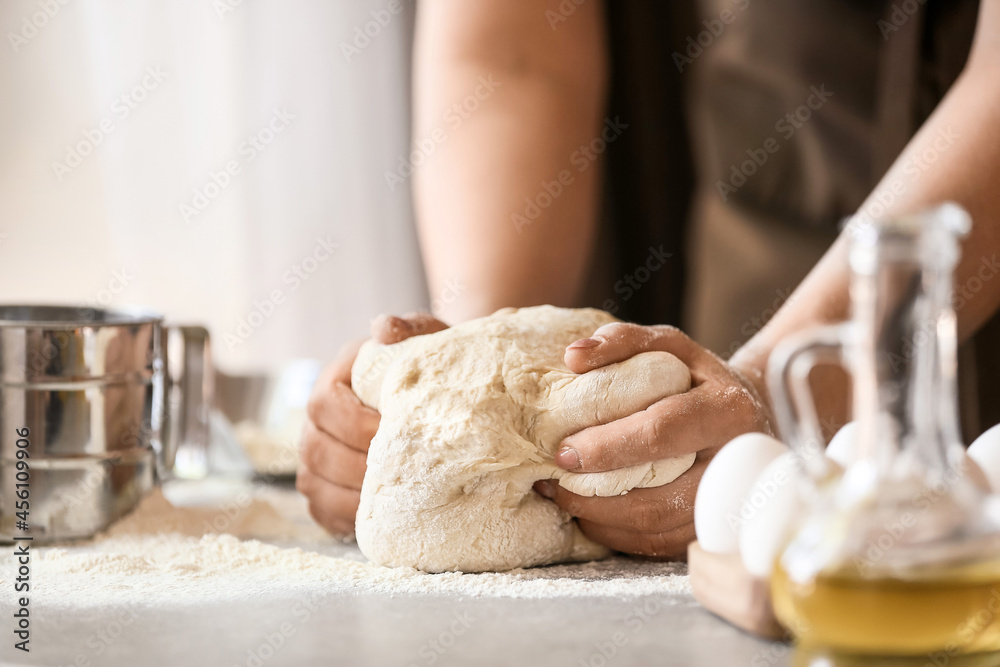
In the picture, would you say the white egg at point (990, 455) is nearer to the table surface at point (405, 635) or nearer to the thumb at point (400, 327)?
the table surface at point (405, 635)

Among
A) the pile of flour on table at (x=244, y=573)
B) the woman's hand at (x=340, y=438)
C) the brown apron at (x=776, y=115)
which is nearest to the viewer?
the pile of flour on table at (x=244, y=573)

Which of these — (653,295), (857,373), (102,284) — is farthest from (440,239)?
(102,284)

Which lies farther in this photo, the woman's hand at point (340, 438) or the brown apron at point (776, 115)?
the brown apron at point (776, 115)

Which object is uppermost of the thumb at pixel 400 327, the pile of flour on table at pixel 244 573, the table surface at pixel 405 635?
the thumb at pixel 400 327

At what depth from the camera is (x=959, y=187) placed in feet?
4.30

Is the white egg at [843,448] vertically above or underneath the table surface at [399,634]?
above

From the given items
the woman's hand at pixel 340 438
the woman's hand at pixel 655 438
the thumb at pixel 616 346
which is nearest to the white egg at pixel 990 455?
the woman's hand at pixel 655 438

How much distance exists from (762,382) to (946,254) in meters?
0.57

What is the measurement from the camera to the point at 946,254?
23.2 inches

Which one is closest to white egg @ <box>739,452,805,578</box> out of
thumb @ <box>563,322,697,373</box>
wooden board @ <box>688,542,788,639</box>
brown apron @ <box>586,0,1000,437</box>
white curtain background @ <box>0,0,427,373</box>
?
wooden board @ <box>688,542,788,639</box>

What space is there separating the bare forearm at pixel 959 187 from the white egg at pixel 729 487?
440 millimetres

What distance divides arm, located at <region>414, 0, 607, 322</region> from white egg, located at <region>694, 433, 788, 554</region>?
889mm

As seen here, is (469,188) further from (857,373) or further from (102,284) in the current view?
(102,284)

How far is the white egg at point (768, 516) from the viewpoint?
721 millimetres
